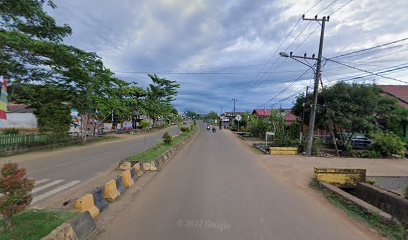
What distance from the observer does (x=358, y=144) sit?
76.2 ft

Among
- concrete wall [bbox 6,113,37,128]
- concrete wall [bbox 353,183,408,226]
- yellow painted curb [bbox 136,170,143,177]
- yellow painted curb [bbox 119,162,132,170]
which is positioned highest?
concrete wall [bbox 6,113,37,128]

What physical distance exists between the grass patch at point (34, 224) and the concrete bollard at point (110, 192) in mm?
1695

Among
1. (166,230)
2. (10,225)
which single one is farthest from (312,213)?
(10,225)

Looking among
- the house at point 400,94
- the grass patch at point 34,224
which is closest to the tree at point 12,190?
the grass patch at point 34,224

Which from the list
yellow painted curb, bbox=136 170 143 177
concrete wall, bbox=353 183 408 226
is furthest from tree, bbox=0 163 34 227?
concrete wall, bbox=353 183 408 226

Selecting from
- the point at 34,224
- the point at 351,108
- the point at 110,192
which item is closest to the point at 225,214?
the point at 110,192

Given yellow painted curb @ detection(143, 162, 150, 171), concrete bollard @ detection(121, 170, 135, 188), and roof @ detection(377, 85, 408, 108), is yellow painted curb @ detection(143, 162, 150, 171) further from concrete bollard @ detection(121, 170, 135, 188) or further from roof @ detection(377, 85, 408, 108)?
roof @ detection(377, 85, 408, 108)

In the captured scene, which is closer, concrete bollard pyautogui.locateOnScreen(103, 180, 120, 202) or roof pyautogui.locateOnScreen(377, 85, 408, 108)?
concrete bollard pyautogui.locateOnScreen(103, 180, 120, 202)

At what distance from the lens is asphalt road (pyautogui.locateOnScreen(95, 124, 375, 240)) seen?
5.07 meters

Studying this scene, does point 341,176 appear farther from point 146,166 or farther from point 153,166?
point 146,166

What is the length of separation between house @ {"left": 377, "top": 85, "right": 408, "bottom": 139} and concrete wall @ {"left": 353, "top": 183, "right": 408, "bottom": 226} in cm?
1698

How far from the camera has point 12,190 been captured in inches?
151

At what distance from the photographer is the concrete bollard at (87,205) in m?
5.41

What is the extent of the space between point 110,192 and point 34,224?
2554mm
